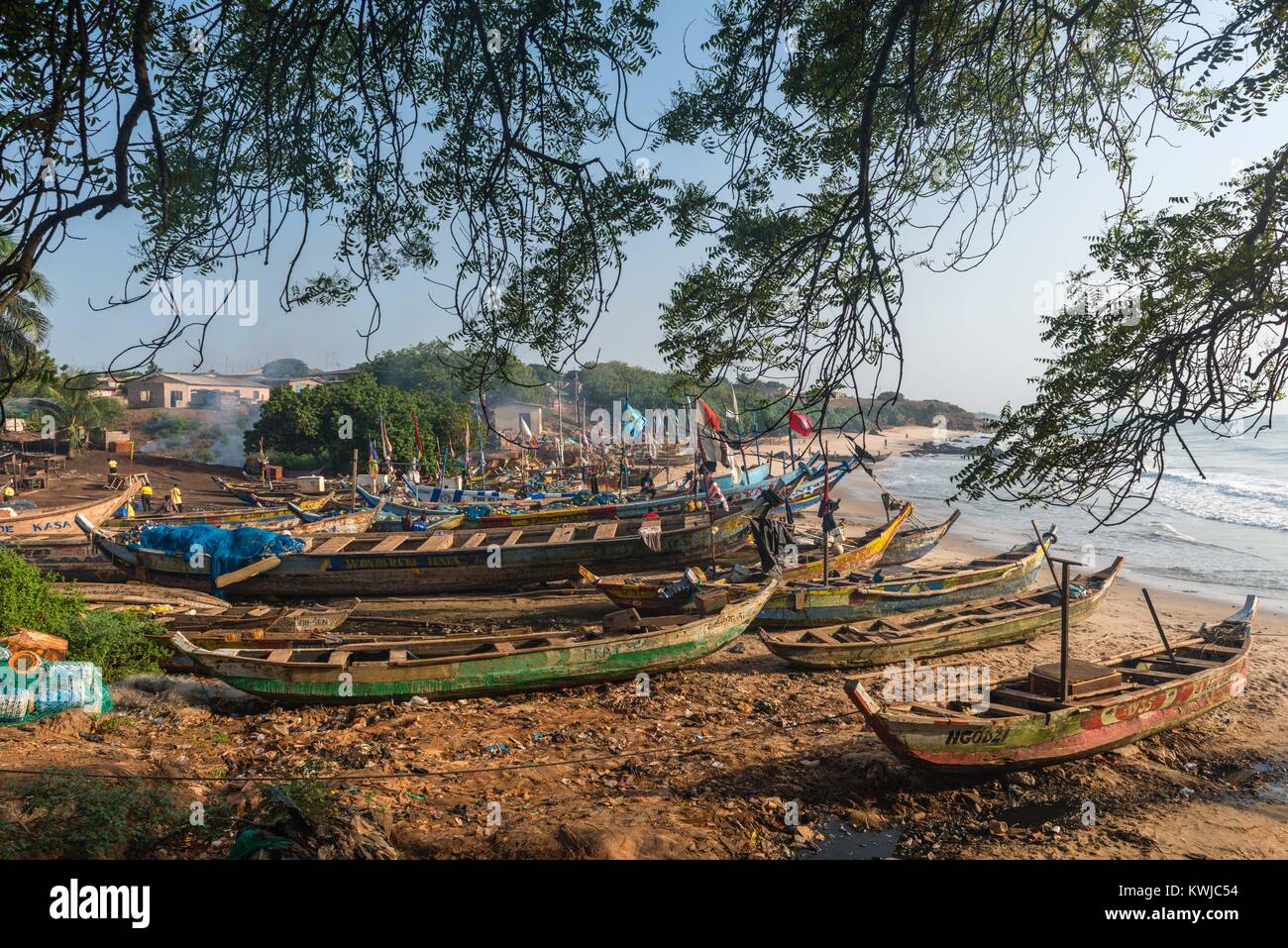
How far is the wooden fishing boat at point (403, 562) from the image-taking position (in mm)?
16453

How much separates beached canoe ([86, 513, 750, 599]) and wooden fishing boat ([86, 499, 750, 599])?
2 centimetres

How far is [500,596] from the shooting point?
664 inches

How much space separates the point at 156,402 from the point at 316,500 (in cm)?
3375

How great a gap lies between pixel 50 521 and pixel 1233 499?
158ft

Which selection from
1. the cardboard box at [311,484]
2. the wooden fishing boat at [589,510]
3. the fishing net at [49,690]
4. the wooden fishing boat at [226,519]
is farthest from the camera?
the cardboard box at [311,484]

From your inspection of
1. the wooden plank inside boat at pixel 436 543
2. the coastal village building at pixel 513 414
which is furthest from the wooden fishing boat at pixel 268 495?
the coastal village building at pixel 513 414

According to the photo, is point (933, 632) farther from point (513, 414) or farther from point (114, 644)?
point (513, 414)

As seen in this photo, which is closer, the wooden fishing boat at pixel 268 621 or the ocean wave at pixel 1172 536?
the wooden fishing boat at pixel 268 621

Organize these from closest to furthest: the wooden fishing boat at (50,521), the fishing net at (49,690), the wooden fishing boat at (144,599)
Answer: the fishing net at (49,690)
the wooden fishing boat at (144,599)
the wooden fishing boat at (50,521)

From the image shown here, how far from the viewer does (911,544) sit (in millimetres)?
19969

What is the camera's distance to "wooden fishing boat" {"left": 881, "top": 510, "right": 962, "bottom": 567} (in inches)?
766

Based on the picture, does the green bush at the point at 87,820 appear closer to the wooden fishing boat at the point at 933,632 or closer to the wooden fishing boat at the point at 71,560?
the wooden fishing boat at the point at 933,632

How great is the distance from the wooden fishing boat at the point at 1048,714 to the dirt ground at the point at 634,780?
0.42 meters

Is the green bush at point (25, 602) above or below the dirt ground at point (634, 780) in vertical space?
above
